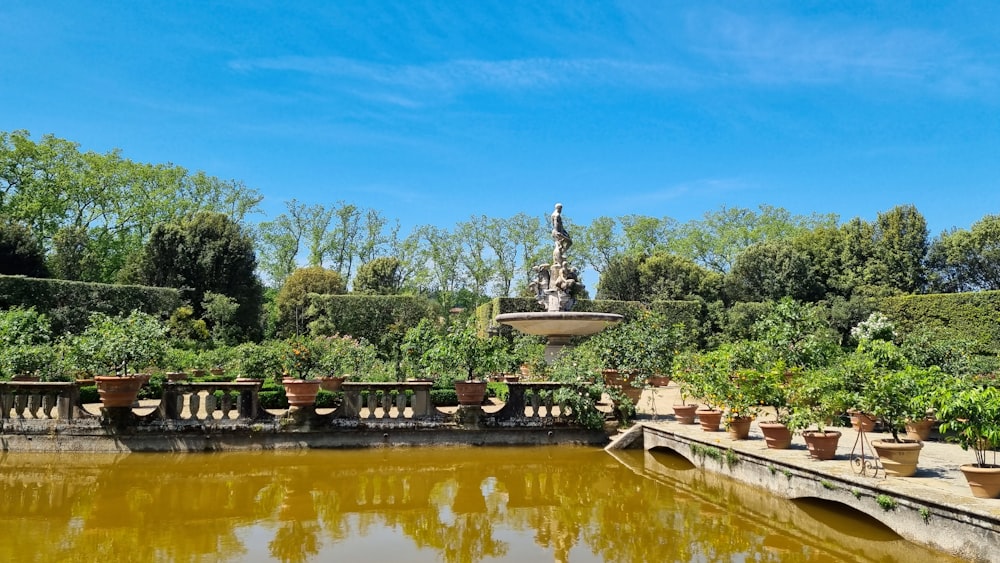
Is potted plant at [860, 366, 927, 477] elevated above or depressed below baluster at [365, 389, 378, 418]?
above

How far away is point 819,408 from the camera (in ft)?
25.3

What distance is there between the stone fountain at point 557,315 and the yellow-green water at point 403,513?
572 centimetres

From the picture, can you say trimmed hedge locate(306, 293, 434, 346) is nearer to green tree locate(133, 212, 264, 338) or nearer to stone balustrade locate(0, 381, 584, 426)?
green tree locate(133, 212, 264, 338)

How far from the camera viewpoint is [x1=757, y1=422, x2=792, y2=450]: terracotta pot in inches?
312

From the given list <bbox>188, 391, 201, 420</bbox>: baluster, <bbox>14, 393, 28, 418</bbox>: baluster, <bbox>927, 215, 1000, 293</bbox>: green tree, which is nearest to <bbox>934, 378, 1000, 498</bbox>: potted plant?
<bbox>188, 391, 201, 420</bbox>: baluster

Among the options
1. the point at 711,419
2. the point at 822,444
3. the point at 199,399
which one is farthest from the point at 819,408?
the point at 199,399

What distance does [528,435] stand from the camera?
34.3 ft

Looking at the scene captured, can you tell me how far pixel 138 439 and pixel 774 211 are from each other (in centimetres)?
4693

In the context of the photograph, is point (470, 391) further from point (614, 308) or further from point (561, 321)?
point (614, 308)

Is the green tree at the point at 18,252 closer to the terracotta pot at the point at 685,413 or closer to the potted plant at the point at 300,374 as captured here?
the potted plant at the point at 300,374

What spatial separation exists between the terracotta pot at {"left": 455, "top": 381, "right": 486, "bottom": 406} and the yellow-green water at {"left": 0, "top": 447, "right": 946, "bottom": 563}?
112cm

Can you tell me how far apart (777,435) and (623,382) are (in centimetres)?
358

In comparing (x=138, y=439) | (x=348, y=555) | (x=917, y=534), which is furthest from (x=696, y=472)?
(x=138, y=439)

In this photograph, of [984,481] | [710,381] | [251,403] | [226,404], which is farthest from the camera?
[226,404]
